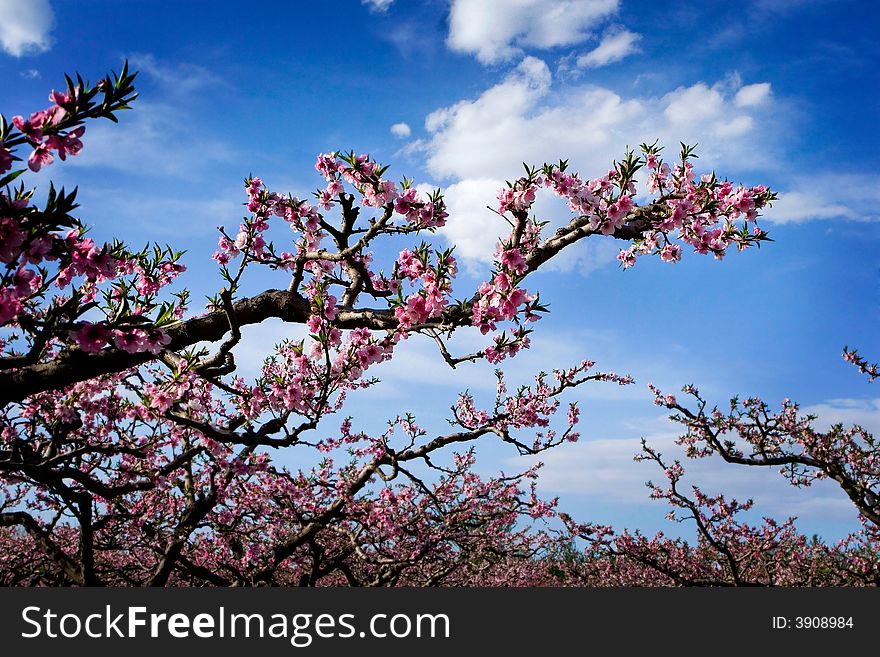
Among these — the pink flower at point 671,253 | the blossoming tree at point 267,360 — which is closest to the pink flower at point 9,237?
the blossoming tree at point 267,360

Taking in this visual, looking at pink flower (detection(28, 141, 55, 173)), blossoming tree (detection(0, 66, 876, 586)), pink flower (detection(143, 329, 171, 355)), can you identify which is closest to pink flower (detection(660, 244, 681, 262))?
→ blossoming tree (detection(0, 66, 876, 586))

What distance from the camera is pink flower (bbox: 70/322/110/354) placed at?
4500 millimetres

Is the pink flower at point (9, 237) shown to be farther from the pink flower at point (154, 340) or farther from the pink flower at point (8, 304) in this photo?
the pink flower at point (154, 340)

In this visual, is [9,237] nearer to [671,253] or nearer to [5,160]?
[5,160]

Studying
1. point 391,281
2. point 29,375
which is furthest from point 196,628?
point 391,281

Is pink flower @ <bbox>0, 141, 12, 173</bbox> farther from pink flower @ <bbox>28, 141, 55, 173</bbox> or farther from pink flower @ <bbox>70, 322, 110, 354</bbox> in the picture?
pink flower @ <bbox>70, 322, 110, 354</bbox>

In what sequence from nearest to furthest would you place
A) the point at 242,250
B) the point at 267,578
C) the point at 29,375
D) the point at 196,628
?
the point at 29,375
the point at 196,628
the point at 242,250
the point at 267,578

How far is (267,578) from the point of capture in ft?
32.5

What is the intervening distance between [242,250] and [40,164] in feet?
12.3

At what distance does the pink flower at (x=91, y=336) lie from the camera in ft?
14.8

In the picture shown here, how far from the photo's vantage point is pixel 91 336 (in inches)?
178

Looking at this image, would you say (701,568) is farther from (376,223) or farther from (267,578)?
(376,223)

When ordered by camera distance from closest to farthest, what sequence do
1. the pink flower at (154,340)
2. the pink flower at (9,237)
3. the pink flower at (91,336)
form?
the pink flower at (9,237) < the pink flower at (91,336) < the pink flower at (154,340)

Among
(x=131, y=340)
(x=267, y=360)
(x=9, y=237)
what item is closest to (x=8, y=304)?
(x=9, y=237)
